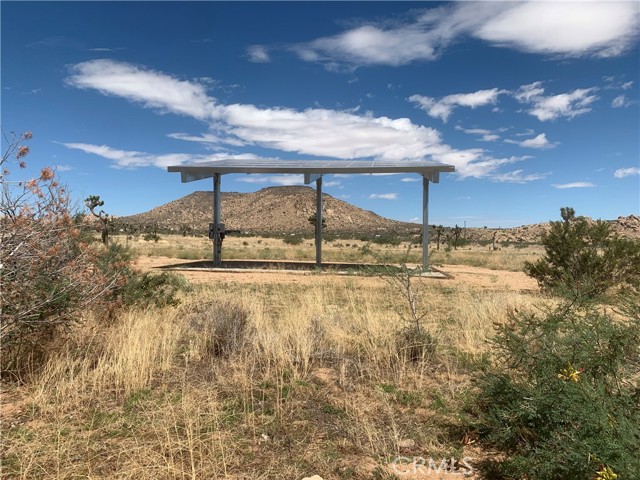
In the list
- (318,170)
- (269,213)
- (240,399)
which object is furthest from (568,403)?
(269,213)

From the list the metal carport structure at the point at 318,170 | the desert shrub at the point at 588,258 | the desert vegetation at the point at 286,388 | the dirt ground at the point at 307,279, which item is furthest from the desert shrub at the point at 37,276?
the metal carport structure at the point at 318,170

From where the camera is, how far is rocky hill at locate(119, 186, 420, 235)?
327ft

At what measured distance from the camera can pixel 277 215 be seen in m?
104

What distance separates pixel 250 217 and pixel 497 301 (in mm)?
99013

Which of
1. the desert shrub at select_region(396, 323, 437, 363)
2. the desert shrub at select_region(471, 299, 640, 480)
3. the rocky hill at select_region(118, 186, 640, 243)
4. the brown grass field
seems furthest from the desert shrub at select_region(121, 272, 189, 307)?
the rocky hill at select_region(118, 186, 640, 243)

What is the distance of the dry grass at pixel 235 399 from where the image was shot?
3.34m

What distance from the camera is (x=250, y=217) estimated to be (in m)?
106

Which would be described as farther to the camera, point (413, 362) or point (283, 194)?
point (283, 194)

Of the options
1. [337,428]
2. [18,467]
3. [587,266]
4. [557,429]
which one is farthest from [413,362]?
[587,266]

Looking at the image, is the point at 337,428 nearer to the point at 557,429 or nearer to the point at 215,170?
the point at 557,429

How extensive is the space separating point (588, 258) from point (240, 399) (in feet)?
37.4

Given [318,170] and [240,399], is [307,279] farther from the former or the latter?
[240,399]

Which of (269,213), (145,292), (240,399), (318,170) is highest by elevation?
(269,213)

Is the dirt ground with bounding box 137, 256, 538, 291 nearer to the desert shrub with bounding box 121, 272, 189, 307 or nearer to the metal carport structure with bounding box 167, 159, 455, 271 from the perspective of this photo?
the metal carport structure with bounding box 167, 159, 455, 271
